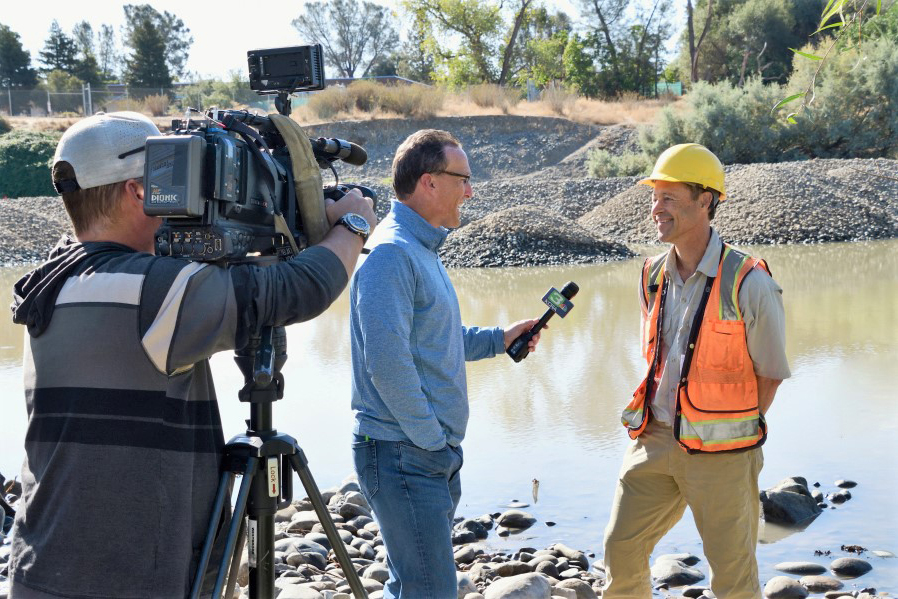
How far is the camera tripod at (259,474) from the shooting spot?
2195mm

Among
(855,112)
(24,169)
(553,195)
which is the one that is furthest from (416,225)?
(24,169)

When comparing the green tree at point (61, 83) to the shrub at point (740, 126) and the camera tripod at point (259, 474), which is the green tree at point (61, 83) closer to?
the shrub at point (740, 126)

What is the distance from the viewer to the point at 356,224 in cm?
230

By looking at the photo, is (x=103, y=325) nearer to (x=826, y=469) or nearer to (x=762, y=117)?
(x=826, y=469)

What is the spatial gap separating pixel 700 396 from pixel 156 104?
130 feet

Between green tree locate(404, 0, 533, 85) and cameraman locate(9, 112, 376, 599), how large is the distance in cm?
4486

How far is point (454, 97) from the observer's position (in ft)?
133

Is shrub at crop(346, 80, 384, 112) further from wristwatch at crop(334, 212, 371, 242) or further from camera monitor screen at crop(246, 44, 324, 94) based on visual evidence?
wristwatch at crop(334, 212, 371, 242)

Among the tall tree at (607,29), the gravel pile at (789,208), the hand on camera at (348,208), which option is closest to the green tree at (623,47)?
the tall tree at (607,29)

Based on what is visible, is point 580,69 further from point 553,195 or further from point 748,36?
point 553,195

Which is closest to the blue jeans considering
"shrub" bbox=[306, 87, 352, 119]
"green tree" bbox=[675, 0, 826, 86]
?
"shrub" bbox=[306, 87, 352, 119]

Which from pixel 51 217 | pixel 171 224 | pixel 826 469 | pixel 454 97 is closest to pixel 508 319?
pixel 826 469

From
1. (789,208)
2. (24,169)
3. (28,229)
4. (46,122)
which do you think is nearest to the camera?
(789,208)

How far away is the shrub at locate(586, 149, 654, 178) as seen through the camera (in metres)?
28.7
